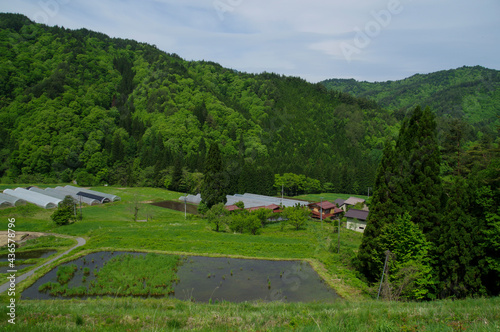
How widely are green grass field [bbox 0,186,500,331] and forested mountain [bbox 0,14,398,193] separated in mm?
15636

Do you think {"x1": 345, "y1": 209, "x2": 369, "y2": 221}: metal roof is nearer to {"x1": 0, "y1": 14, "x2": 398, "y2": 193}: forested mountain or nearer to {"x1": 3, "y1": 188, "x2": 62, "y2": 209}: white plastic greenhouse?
{"x1": 0, "y1": 14, "x2": 398, "y2": 193}: forested mountain

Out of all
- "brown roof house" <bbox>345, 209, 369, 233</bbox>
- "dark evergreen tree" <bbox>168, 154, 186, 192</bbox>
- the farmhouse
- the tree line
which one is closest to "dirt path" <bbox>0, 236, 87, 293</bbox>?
the tree line

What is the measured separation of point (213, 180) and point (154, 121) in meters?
56.7

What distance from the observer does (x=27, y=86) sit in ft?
305

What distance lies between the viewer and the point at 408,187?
61.5 ft

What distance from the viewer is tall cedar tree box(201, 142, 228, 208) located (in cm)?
4012

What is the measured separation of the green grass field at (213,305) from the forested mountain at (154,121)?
15636mm

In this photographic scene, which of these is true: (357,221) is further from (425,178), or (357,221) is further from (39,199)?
(39,199)

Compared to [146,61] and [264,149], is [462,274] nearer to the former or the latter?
[264,149]

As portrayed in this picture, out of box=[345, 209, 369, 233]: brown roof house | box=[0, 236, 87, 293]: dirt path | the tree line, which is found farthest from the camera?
box=[345, 209, 369, 233]: brown roof house

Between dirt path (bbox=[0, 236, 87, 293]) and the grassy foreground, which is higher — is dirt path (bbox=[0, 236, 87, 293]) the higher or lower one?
the lower one

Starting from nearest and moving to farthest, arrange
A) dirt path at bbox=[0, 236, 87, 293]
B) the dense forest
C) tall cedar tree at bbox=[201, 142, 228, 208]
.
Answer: dirt path at bbox=[0, 236, 87, 293], tall cedar tree at bbox=[201, 142, 228, 208], the dense forest

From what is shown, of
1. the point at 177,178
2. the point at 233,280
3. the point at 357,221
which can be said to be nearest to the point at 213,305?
the point at 233,280

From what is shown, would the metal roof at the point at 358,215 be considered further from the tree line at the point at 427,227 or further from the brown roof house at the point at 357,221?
the tree line at the point at 427,227
